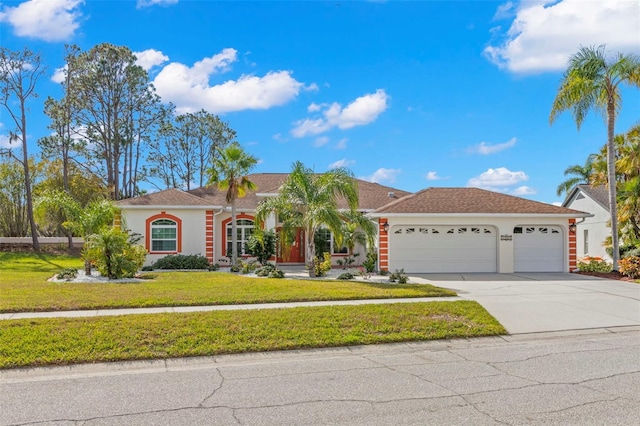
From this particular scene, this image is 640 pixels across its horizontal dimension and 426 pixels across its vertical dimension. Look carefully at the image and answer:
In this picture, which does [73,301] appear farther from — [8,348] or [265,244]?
[265,244]

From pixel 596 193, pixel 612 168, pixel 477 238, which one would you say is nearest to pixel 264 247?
pixel 477 238

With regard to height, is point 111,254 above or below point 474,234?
below

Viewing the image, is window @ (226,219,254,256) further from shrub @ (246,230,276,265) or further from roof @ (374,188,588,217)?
roof @ (374,188,588,217)

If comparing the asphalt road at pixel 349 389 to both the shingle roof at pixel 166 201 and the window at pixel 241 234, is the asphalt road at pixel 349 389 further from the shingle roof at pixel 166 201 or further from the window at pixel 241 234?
the window at pixel 241 234

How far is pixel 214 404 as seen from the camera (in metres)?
5.32

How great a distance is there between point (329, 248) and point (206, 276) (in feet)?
26.1

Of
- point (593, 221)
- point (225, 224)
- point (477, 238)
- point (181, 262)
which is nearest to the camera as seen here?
point (477, 238)

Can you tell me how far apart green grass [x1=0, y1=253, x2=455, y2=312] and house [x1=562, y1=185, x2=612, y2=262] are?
18558 mm

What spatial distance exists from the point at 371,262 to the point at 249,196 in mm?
9139

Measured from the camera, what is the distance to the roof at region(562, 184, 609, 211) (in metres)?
27.4

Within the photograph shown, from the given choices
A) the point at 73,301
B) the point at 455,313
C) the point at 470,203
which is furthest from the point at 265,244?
the point at 455,313

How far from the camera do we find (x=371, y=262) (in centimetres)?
1962

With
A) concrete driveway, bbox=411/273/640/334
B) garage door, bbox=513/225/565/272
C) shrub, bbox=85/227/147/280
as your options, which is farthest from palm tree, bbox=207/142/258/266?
garage door, bbox=513/225/565/272

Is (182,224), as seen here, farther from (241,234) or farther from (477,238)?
(477,238)
